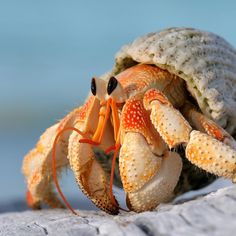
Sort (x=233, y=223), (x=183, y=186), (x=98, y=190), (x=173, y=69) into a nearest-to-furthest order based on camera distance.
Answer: (x=233, y=223), (x=98, y=190), (x=173, y=69), (x=183, y=186)

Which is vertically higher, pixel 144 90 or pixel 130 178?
pixel 144 90

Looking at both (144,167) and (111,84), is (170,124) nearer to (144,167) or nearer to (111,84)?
(144,167)

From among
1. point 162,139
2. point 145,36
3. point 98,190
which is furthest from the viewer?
point 145,36

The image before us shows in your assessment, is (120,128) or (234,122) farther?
(234,122)

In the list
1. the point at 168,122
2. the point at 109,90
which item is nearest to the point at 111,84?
the point at 109,90

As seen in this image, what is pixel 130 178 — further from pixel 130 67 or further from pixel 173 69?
pixel 130 67

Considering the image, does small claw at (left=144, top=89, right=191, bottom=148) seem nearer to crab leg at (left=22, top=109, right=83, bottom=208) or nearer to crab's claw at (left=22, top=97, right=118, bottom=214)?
crab's claw at (left=22, top=97, right=118, bottom=214)

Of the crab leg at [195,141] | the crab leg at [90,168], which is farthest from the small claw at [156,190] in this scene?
the crab leg at [90,168]

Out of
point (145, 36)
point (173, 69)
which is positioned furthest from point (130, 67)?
point (173, 69)
